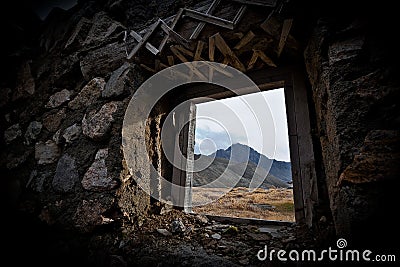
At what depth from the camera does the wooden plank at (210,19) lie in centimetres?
120

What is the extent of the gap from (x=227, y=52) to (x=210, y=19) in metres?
0.24

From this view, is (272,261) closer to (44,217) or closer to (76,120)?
(44,217)

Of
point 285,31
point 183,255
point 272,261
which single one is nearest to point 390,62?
point 285,31

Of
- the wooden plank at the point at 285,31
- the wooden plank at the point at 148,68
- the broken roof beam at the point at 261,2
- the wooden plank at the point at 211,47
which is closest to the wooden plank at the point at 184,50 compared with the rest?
the wooden plank at the point at 211,47

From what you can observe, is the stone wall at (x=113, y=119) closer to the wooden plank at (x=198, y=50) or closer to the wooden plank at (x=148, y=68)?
the wooden plank at (x=148, y=68)

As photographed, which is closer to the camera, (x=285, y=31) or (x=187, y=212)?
(x=285, y=31)

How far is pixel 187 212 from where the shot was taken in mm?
Result: 1731

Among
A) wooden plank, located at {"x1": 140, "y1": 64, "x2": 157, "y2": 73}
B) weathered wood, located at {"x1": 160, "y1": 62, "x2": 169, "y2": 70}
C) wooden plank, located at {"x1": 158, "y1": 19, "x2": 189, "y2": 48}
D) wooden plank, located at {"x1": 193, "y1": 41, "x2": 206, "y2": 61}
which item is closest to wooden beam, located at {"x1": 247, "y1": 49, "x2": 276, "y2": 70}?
wooden plank, located at {"x1": 193, "y1": 41, "x2": 206, "y2": 61}

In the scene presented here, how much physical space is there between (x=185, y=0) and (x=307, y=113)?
1.26 m

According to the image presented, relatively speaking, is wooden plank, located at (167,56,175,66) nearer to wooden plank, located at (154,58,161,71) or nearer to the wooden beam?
wooden plank, located at (154,58,161,71)

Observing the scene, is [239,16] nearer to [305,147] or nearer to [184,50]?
[184,50]

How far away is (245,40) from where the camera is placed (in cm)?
128

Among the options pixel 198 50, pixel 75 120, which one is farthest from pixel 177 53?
pixel 75 120

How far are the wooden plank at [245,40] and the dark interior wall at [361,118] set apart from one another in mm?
367
